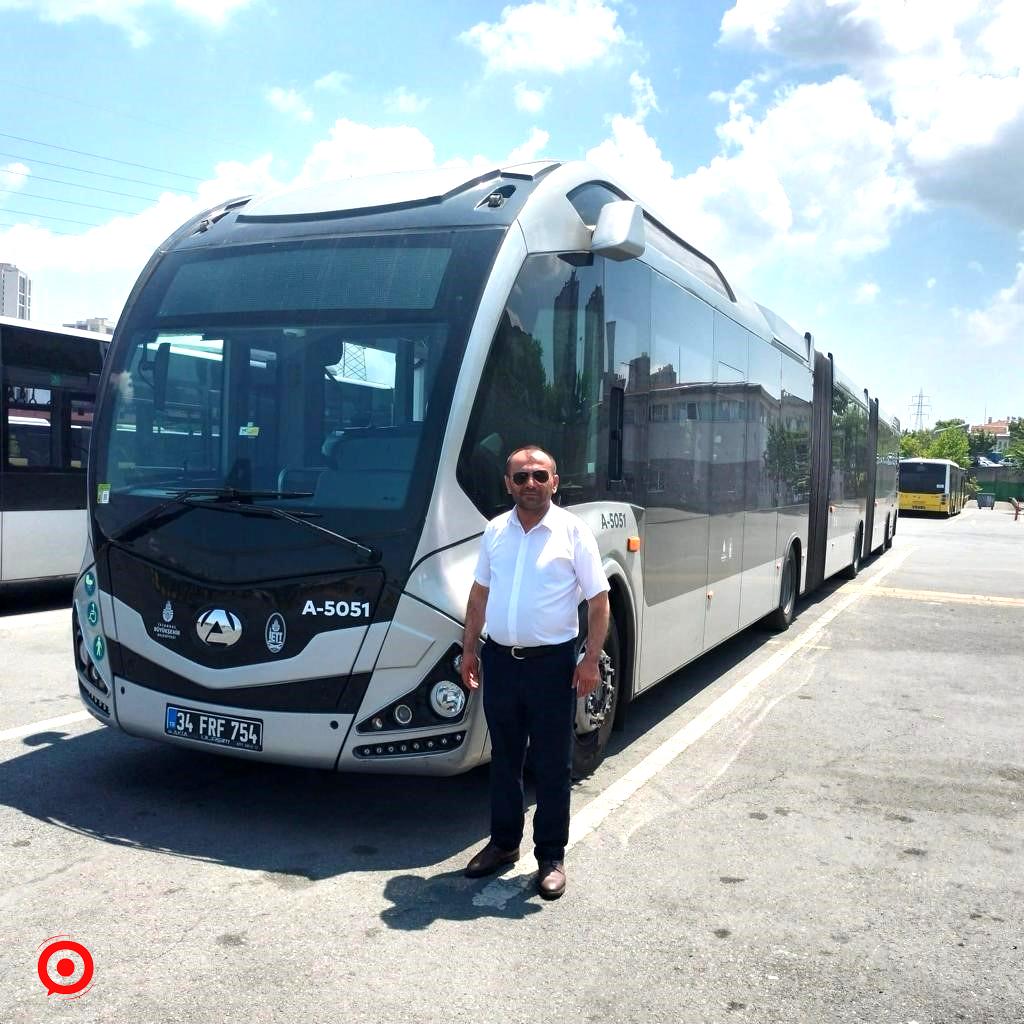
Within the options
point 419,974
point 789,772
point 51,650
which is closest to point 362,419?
point 419,974

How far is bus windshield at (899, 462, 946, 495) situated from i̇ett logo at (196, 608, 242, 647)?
5272 centimetres

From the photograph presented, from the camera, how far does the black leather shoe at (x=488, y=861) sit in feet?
15.5

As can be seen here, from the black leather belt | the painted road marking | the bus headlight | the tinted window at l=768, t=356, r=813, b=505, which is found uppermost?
the tinted window at l=768, t=356, r=813, b=505

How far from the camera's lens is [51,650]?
9.69m

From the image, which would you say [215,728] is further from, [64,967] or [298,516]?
[64,967]

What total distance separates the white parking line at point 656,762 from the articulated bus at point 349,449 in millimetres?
284

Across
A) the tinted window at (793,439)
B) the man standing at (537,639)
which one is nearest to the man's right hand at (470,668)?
the man standing at (537,639)

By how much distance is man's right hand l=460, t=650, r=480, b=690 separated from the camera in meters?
4.72

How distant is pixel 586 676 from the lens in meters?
4.58

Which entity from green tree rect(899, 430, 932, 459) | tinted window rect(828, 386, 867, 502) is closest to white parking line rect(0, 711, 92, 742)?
tinted window rect(828, 386, 867, 502)

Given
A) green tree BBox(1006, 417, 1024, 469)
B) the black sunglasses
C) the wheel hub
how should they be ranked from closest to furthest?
1. the black sunglasses
2. the wheel hub
3. green tree BBox(1006, 417, 1024, 469)

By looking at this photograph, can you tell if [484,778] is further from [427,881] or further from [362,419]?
[362,419]

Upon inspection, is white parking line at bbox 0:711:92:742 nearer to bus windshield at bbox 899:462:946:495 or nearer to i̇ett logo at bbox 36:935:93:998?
i̇ett logo at bbox 36:935:93:998

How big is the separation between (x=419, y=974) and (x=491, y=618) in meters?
1.39
